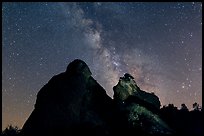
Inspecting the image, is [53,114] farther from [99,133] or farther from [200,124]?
[200,124]

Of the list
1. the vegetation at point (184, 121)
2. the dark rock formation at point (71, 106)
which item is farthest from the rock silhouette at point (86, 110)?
the vegetation at point (184, 121)

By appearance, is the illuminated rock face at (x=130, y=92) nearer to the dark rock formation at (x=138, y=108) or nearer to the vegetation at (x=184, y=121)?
the dark rock formation at (x=138, y=108)

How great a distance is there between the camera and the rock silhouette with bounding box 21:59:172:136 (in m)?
30.7

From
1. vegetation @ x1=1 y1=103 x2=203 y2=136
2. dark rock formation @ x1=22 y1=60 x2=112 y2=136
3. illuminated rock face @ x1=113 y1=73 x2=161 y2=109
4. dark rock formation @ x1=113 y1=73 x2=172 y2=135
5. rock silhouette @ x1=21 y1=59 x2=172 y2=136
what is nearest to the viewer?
dark rock formation @ x1=22 y1=60 x2=112 y2=136

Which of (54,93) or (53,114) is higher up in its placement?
(54,93)

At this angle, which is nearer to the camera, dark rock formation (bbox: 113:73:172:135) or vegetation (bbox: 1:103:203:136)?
dark rock formation (bbox: 113:73:172:135)

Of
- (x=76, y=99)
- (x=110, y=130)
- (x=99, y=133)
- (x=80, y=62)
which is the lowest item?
(x=99, y=133)

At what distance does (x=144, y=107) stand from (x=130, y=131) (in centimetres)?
775

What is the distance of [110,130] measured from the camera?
32281 mm

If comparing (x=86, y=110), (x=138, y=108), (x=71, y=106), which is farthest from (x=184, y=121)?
(x=71, y=106)

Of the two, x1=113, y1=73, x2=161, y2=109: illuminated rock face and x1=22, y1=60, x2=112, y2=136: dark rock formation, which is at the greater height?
x1=113, y1=73, x2=161, y2=109: illuminated rock face

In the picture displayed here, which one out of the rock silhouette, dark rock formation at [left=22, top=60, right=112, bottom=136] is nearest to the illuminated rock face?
the rock silhouette

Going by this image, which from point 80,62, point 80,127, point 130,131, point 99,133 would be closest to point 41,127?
point 80,127

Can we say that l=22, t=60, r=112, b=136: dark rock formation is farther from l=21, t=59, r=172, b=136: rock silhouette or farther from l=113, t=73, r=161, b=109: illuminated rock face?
l=113, t=73, r=161, b=109: illuminated rock face
